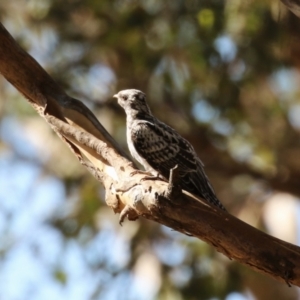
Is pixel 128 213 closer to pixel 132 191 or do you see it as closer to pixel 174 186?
pixel 132 191

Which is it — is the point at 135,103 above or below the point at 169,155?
above

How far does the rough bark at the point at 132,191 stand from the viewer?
3893mm

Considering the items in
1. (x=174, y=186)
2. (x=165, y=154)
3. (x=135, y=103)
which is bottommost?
(x=174, y=186)

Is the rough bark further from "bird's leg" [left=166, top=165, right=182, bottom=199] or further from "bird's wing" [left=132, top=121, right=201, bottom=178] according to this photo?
"bird's wing" [left=132, top=121, right=201, bottom=178]

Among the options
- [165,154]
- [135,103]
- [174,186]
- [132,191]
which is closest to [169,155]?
[165,154]

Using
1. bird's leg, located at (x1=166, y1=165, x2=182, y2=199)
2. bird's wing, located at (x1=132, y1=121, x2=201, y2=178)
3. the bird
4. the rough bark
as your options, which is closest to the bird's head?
the bird

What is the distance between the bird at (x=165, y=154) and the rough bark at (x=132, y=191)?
0.51 meters

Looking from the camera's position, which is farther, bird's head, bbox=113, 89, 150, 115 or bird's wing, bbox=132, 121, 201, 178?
bird's head, bbox=113, 89, 150, 115

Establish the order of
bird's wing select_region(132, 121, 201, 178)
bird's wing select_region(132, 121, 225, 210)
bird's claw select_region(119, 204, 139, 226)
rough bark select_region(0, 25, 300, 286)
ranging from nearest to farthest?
rough bark select_region(0, 25, 300, 286) < bird's claw select_region(119, 204, 139, 226) < bird's wing select_region(132, 121, 225, 210) < bird's wing select_region(132, 121, 201, 178)

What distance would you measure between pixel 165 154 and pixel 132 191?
43.2 inches

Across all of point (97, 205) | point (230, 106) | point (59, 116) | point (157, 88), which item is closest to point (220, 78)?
point (230, 106)

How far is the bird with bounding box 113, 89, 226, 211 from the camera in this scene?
5055 mm

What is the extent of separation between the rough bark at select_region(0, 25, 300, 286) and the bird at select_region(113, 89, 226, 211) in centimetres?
51

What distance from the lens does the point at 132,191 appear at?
4.25m
